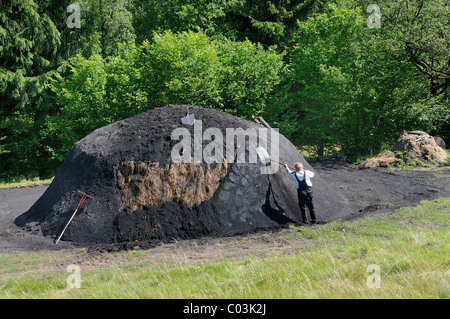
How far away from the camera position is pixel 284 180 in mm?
11852

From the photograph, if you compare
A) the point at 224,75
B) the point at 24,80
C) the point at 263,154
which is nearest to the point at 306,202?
the point at 263,154

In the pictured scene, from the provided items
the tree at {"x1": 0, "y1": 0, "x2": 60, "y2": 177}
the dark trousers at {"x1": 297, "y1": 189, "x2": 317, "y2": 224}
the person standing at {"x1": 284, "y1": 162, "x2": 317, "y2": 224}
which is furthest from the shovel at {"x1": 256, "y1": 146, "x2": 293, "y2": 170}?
the tree at {"x1": 0, "y1": 0, "x2": 60, "y2": 177}

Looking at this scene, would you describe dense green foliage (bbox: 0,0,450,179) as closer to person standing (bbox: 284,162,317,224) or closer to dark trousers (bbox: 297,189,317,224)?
person standing (bbox: 284,162,317,224)

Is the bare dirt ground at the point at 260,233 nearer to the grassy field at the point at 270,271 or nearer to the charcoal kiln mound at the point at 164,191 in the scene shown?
the grassy field at the point at 270,271

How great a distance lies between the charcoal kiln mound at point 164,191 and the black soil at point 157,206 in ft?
0.08

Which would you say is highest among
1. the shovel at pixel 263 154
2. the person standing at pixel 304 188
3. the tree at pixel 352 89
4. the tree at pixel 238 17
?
the tree at pixel 238 17

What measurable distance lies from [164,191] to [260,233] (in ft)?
8.84

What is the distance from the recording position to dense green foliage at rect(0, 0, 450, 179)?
72.7ft

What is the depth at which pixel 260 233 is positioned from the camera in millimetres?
10328

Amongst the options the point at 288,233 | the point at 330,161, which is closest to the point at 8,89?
the point at 330,161

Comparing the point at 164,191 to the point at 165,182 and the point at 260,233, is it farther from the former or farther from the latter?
the point at 260,233

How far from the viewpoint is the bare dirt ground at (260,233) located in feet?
28.4

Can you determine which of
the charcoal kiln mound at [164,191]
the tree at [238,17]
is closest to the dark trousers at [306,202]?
the charcoal kiln mound at [164,191]

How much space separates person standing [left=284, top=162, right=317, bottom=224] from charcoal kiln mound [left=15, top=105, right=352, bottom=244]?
1.31ft
